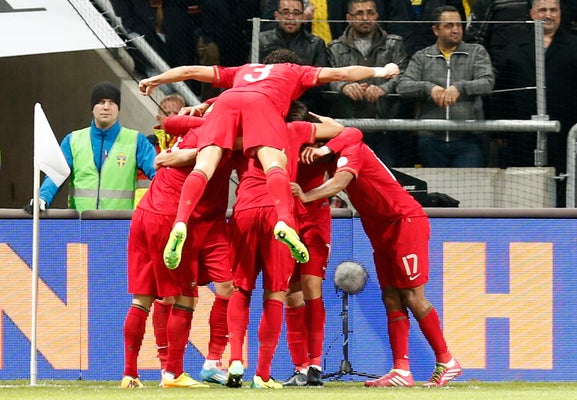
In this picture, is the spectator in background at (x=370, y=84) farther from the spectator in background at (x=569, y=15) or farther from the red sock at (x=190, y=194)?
the red sock at (x=190, y=194)

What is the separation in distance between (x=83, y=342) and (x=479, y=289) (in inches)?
128

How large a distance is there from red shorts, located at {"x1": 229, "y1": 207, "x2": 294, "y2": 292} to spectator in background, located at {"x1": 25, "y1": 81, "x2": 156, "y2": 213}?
7.71 feet

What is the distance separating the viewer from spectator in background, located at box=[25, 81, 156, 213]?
39.4 feet

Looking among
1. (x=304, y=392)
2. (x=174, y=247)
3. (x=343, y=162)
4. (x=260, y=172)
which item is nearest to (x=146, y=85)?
(x=260, y=172)

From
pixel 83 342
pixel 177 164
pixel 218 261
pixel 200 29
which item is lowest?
pixel 83 342

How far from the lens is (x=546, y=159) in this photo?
1222 centimetres

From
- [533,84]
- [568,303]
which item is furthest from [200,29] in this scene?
[568,303]

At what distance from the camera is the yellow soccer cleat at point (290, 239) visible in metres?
9.39

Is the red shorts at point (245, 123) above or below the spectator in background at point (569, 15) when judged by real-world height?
below

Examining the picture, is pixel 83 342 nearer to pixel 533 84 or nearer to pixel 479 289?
pixel 479 289

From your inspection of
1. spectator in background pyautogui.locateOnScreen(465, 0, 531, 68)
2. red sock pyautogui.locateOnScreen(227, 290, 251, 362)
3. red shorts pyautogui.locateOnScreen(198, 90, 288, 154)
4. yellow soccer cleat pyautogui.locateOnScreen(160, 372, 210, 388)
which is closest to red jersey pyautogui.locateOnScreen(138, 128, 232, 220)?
red shorts pyautogui.locateOnScreen(198, 90, 288, 154)

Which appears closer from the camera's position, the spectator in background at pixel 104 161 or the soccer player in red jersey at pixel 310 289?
the soccer player in red jersey at pixel 310 289

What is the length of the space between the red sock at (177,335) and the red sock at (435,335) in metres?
1.79

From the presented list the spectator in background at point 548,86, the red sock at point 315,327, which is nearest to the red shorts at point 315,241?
the red sock at point 315,327
